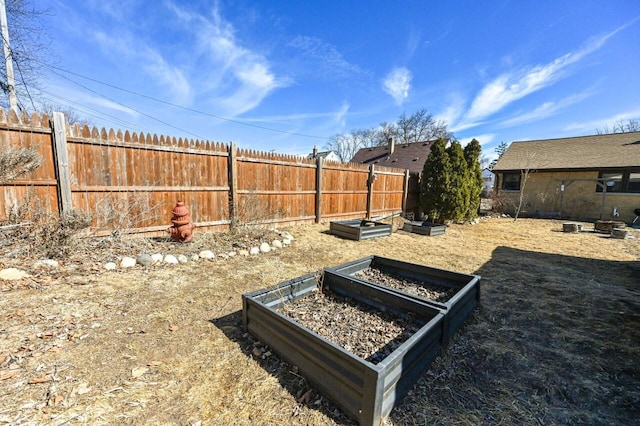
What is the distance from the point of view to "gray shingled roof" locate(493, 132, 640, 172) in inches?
450

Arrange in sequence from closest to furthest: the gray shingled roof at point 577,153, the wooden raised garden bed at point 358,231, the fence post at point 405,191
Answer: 1. the wooden raised garden bed at point 358,231
2. the fence post at point 405,191
3. the gray shingled roof at point 577,153

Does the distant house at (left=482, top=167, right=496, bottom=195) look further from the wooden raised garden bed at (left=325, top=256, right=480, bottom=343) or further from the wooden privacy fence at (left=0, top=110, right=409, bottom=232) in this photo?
the wooden raised garden bed at (left=325, top=256, right=480, bottom=343)

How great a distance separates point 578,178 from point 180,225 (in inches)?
667

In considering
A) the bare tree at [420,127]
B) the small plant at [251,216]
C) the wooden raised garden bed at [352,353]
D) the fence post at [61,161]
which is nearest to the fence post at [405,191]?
the small plant at [251,216]

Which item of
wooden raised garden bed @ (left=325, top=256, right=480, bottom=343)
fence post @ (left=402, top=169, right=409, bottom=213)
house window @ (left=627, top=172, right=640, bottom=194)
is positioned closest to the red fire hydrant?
wooden raised garden bed @ (left=325, top=256, right=480, bottom=343)

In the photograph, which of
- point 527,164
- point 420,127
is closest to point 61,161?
point 527,164

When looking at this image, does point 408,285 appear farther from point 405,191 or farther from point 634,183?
point 634,183

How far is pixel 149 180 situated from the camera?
4.74m

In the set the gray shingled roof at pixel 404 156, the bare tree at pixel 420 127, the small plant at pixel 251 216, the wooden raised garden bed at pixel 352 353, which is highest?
the bare tree at pixel 420 127

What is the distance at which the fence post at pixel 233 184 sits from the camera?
568 centimetres

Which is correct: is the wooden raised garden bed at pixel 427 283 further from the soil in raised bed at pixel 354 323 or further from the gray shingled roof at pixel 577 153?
the gray shingled roof at pixel 577 153

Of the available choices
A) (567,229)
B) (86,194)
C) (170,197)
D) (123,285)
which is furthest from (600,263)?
(86,194)

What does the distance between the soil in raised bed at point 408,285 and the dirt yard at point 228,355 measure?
0.41 m

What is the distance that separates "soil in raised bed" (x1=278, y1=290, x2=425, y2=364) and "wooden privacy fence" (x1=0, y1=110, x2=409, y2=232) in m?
3.63
